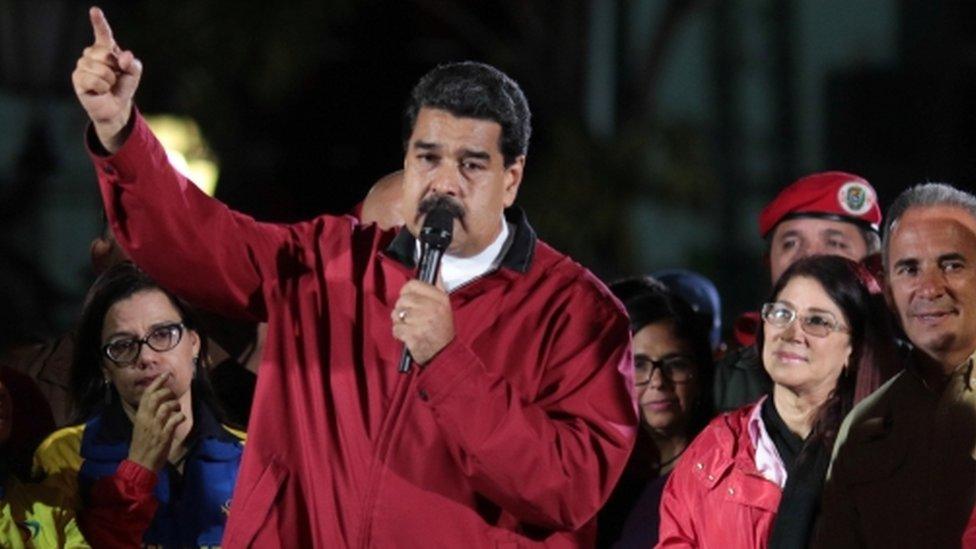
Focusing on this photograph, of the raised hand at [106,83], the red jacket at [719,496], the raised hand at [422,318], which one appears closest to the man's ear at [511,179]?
the raised hand at [422,318]

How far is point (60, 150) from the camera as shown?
18.7 metres

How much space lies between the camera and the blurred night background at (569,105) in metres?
14.4

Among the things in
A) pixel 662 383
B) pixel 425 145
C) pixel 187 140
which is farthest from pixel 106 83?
pixel 187 140

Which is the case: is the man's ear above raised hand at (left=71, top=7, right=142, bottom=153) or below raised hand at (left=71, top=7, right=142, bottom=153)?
below

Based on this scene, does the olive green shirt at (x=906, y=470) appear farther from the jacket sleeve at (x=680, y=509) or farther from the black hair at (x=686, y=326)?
the black hair at (x=686, y=326)

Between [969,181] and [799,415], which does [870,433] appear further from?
[969,181]

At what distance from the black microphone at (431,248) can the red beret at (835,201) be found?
9.38 ft

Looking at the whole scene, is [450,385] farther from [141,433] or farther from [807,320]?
[807,320]

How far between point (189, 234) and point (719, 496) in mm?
1782

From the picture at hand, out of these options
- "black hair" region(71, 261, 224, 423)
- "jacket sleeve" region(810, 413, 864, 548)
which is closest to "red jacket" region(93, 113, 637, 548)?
"jacket sleeve" region(810, 413, 864, 548)

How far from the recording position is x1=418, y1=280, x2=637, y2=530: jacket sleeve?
4379 mm

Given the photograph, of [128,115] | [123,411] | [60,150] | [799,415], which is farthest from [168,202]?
[60,150]

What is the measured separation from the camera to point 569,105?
14.7 metres

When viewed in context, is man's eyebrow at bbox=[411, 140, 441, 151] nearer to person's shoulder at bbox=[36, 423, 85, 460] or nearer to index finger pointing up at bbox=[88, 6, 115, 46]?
index finger pointing up at bbox=[88, 6, 115, 46]
